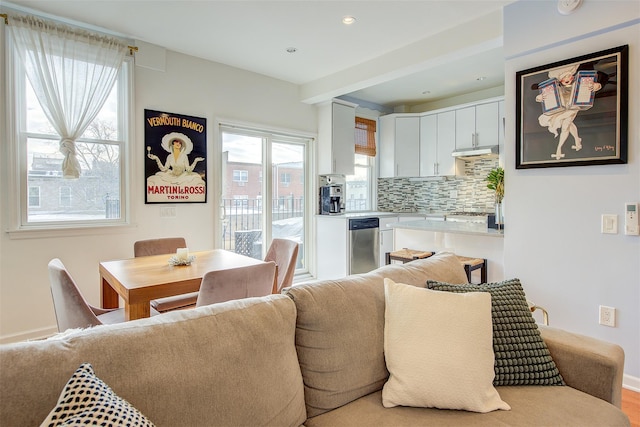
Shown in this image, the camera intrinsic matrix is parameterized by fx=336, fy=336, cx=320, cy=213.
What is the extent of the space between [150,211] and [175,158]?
0.61 m

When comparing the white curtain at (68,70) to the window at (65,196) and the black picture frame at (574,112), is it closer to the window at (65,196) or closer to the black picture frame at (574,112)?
the window at (65,196)

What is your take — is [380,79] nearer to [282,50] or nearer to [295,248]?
[282,50]

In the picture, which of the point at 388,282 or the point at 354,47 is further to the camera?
the point at 354,47

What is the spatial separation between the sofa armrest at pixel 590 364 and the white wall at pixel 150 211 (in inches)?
133

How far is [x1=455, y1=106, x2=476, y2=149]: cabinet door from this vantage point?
15.7ft

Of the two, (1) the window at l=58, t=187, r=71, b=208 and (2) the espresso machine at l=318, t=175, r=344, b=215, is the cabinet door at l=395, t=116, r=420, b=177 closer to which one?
(2) the espresso machine at l=318, t=175, r=344, b=215

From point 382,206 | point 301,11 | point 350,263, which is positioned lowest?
point 350,263

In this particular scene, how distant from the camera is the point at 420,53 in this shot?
3332mm

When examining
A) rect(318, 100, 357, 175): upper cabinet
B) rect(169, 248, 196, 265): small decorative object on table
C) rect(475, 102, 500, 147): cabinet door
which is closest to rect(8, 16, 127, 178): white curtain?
rect(169, 248, 196, 265): small decorative object on table

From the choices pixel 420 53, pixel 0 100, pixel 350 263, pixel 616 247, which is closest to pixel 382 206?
pixel 350 263

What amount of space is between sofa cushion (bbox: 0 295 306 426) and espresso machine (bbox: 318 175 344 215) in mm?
3717

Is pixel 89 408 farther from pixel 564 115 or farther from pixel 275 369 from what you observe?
pixel 564 115

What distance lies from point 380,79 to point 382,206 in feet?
8.28

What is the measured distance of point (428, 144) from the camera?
5.33m
